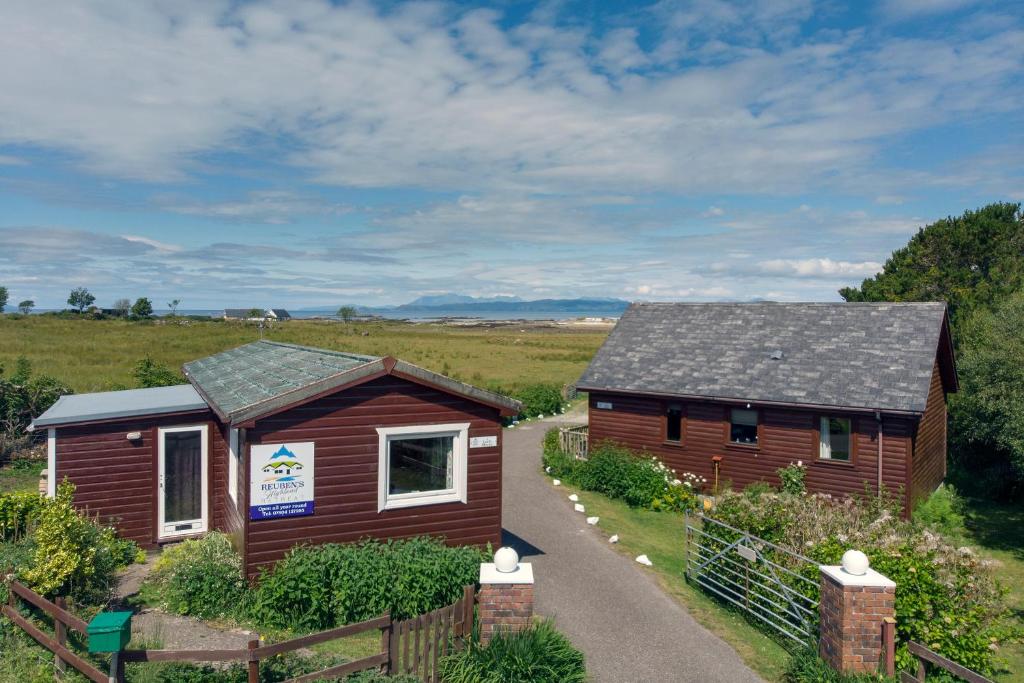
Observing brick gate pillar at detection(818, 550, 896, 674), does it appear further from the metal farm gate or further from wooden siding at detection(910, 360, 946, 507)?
wooden siding at detection(910, 360, 946, 507)

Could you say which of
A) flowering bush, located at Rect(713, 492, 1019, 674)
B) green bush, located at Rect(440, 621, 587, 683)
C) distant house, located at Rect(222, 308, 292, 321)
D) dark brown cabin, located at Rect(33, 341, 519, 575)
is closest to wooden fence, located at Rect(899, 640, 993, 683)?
flowering bush, located at Rect(713, 492, 1019, 674)

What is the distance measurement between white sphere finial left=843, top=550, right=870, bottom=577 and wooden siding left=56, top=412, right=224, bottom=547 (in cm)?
1154

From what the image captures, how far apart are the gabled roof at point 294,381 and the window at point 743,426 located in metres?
10.1

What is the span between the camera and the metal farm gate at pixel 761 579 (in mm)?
10031

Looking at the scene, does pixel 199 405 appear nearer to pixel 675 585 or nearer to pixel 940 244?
pixel 675 585

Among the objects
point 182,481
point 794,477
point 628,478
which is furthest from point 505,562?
point 794,477

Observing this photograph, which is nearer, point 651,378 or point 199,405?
point 199,405

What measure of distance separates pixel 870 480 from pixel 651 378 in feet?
22.6

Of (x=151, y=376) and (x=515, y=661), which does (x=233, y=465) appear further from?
(x=151, y=376)

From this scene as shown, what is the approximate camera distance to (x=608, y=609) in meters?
11.7

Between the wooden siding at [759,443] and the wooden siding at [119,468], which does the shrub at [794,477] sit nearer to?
the wooden siding at [759,443]

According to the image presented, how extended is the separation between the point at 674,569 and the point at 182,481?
33.9 ft

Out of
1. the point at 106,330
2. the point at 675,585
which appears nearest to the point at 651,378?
the point at 675,585

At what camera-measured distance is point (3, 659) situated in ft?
26.4
